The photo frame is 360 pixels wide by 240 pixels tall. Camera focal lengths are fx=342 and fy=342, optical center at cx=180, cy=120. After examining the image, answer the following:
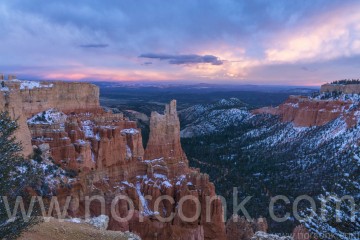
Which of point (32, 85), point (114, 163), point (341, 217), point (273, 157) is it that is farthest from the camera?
point (273, 157)

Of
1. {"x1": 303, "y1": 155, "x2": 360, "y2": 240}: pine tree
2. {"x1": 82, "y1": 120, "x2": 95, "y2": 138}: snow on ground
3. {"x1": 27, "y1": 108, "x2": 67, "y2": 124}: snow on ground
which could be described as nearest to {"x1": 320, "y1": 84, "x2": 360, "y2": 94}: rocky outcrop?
{"x1": 82, "y1": 120, "x2": 95, "y2": 138}: snow on ground

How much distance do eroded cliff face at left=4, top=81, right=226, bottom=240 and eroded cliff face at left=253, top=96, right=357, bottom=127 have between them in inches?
2064

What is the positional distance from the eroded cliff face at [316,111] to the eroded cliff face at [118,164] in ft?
172

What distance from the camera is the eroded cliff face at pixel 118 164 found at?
24.7 meters

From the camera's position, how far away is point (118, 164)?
30.0 meters

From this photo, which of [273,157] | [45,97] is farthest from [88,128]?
[273,157]

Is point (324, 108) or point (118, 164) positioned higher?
point (324, 108)

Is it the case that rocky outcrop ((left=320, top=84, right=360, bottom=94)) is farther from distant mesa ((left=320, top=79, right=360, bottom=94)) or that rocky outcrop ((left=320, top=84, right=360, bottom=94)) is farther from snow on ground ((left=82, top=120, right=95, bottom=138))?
snow on ground ((left=82, top=120, right=95, bottom=138))

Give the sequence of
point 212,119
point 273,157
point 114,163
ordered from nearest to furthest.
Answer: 1. point 114,163
2. point 273,157
3. point 212,119

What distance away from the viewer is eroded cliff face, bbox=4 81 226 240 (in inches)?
974

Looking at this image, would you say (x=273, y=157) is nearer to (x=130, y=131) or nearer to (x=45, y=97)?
(x=130, y=131)

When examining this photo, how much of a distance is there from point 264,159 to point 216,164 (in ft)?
33.2

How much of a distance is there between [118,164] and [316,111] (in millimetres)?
66716

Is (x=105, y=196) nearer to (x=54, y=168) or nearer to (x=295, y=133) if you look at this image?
(x=54, y=168)
